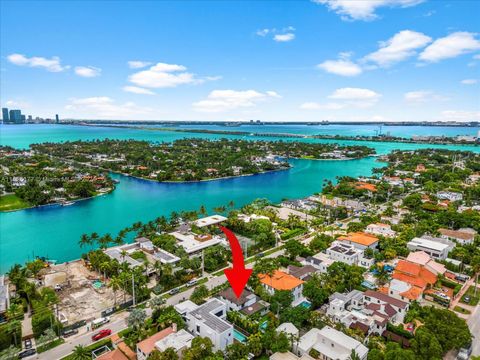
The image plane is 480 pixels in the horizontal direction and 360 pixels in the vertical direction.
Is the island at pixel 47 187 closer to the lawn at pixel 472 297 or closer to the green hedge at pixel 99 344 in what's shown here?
the green hedge at pixel 99 344

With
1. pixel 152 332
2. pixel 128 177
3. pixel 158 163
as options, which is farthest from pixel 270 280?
pixel 158 163

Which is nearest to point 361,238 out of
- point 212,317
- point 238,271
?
point 238,271

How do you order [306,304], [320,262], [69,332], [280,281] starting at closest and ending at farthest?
[69,332]
[306,304]
[280,281]
[320,262]

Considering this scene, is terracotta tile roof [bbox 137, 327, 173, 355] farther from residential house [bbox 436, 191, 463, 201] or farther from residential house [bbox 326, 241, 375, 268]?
residential house [bbox 436, 191, 463, 201]

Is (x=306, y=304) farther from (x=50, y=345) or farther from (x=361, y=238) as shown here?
(x=50, y=345)

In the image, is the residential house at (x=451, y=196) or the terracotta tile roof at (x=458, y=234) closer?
the terracotta tile roof at (x=458, y=234)

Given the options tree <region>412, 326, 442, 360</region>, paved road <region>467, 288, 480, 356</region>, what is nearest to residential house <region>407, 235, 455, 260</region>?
paved road <region>467, 288, 480, 356</region>

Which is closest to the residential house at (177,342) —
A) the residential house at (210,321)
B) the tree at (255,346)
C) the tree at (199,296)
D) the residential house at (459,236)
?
the residential house at (210,321)
